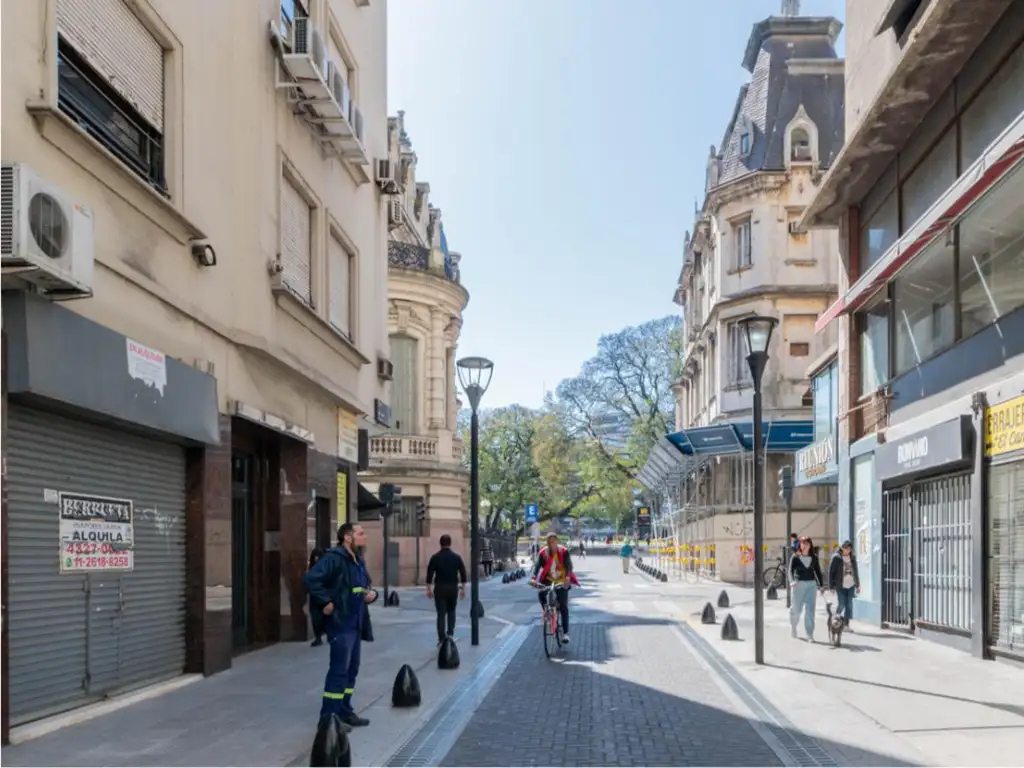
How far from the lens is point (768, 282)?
128ft

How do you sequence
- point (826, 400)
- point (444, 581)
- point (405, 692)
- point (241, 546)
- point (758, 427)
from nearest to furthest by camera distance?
point (405, 692) < point (758, 427) < point (444, 581) < point (241, 546) < point (826, 400)

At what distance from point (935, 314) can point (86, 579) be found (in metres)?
12.3

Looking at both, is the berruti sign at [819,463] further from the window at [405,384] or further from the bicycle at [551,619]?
the window at [405,384]

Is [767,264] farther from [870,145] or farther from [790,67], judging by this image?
[870,145]

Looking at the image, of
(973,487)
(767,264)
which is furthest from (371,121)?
(767,264)

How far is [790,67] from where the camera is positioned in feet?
139

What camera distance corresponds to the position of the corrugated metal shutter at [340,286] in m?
18.4

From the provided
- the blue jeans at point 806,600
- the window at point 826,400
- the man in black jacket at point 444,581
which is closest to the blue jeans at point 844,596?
the blue jeans at point 806,600

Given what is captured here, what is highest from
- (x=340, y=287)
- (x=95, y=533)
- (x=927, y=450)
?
(x=340, y=287)

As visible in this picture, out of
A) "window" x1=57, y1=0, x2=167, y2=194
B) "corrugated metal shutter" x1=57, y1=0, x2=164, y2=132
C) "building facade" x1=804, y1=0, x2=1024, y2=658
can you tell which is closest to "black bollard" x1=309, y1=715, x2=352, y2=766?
"window" x1=57, y1=0, x2=167, y2=194

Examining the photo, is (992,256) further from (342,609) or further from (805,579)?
(342,609)

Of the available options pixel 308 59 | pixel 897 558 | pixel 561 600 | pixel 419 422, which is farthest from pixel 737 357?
pixel 308 59

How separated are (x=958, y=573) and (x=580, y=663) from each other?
548 cm

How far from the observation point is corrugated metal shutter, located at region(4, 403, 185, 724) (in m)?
8.71
